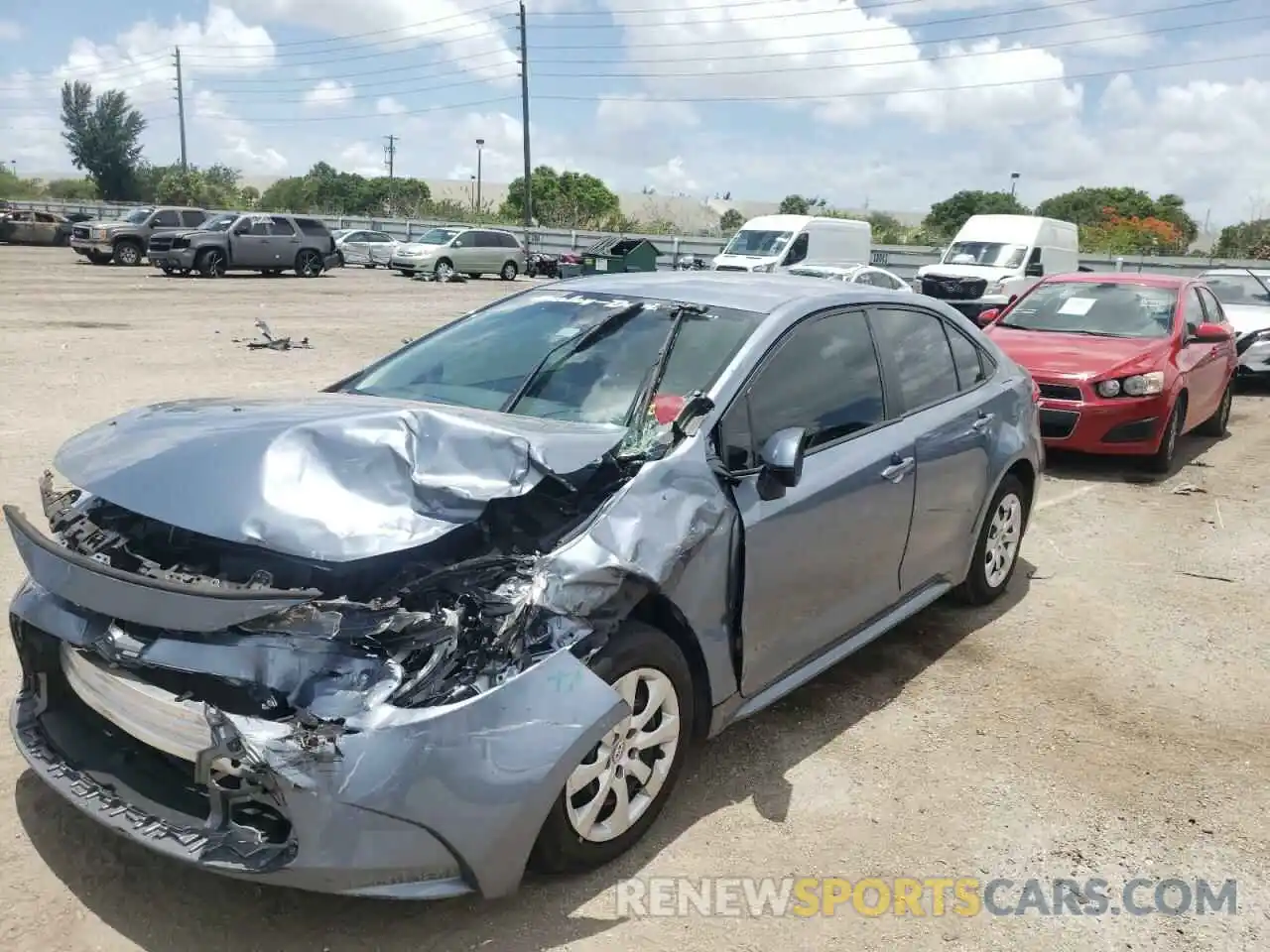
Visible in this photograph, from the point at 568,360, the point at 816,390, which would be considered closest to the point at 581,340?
the point at 568,360

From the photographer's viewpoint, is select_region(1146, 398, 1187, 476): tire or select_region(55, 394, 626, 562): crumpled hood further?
select_region(1146, 398, 1187, 476): tire

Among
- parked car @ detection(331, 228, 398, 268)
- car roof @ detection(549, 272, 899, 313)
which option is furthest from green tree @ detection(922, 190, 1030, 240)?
car roof @ detection(549, 272, 899, 313)

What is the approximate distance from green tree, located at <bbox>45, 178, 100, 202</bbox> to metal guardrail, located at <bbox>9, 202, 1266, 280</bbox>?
29.4 m

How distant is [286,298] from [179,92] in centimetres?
5806

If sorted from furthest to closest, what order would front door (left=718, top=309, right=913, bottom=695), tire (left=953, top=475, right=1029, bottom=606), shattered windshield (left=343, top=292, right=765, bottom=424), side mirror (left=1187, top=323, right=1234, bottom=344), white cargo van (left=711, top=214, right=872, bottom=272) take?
white cargo van (left=711, top=214, right=872, bottom=272) → side mirror (left=1187, top=323, right=1234, bottom=344) → tire (left=953, top=475, right=1029, bottom=606) → shattered windshield (left=343, top=292, right=765, bottom=424) → front door (left=718, top=309, right=913, bottom=695)

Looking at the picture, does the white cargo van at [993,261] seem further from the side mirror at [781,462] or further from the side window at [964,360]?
the side mirror at [781,462]

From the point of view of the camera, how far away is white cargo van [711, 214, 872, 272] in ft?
77.3

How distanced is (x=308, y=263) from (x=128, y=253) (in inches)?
209

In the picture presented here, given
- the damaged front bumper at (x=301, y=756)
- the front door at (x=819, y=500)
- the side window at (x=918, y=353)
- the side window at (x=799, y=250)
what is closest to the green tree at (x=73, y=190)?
the side window at (x=799, y=250)

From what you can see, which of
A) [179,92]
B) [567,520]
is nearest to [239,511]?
[567,520]

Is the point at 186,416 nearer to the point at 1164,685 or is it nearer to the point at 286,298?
the point at 1164,685

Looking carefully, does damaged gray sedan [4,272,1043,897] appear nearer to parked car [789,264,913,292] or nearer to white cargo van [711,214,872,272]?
parked car [789,264,913,292]

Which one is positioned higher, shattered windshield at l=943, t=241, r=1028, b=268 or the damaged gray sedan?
shattered windshield at l=943, t=241, r=1028, b=268

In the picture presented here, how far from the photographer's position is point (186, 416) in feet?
10.4
